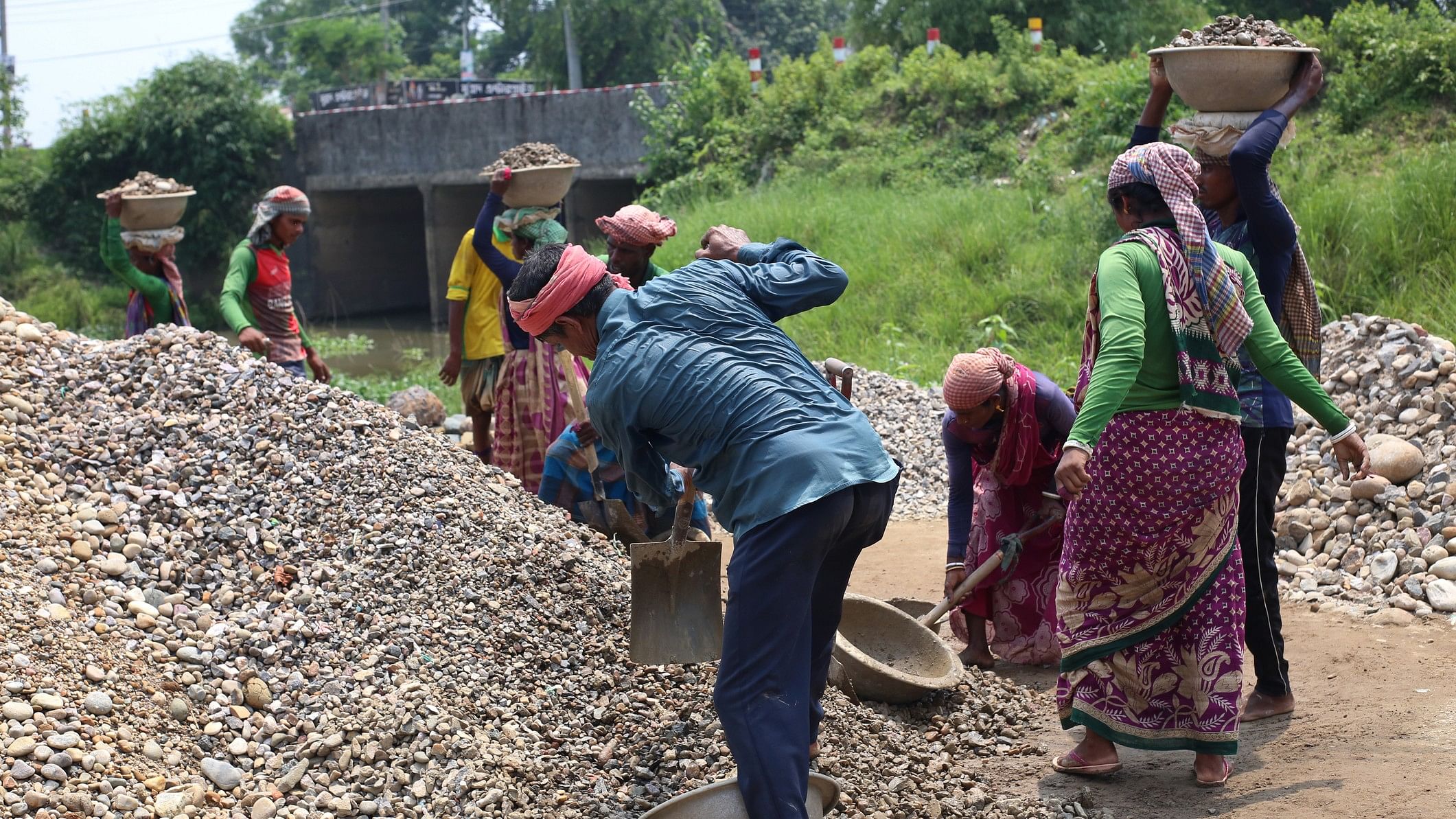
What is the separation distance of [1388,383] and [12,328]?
548 cm

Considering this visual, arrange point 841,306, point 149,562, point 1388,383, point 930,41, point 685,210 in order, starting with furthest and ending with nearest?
point 930,41, point 685,210, point 841,306, point 1388,383, point 149,562

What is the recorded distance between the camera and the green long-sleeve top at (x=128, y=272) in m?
5.42

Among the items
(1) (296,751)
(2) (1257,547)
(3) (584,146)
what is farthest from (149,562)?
(3) (584,146)

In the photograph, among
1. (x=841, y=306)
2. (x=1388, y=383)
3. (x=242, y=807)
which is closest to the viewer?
(x=242, y=807)

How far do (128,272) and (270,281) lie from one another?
24.8 inches

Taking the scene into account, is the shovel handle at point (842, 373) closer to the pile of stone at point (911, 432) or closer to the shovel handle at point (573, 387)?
the shovel handle at point (573, 387)

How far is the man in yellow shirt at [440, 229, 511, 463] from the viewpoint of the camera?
217 inches

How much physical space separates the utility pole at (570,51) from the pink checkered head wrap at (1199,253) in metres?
27.0

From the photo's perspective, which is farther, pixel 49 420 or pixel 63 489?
pixel 49 420

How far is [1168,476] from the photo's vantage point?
2.80 metres

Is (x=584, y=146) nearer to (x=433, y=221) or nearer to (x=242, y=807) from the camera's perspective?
(x=433, y=221)

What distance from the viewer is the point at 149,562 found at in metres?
3.41

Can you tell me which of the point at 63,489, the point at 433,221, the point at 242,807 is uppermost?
the point at 63,489

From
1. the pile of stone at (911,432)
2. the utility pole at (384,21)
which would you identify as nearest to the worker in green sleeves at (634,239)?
the pile of stone at (911,432)
